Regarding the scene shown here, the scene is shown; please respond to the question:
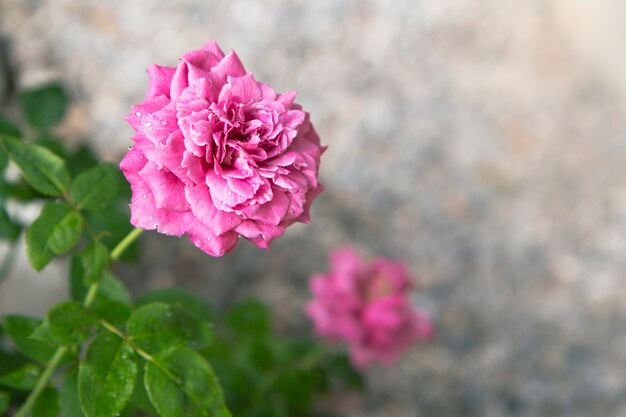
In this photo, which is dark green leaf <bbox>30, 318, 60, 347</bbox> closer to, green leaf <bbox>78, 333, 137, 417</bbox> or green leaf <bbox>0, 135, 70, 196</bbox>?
green leaf <bbox>78, 333, 137, 417</bbox>

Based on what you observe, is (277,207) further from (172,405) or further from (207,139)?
(172,405)

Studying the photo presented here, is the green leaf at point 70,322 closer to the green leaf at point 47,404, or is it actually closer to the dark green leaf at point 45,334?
the dark green leaf at point 45,334

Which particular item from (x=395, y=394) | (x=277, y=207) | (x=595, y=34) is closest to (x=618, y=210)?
(x=595, y=34)

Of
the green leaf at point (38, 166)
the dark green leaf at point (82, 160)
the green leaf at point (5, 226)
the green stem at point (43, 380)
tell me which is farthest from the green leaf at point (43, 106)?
the green stem at point (43, 380)

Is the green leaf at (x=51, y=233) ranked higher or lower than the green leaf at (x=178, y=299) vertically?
lower

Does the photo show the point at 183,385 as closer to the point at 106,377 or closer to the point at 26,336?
the point at 106,377

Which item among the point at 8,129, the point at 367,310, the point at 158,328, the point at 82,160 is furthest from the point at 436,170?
the point at 158,328

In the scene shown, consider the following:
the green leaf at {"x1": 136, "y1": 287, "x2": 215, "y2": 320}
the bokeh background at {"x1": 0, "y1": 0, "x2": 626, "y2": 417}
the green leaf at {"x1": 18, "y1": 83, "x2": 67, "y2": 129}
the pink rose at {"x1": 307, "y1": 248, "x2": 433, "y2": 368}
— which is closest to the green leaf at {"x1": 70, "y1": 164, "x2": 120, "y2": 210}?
the green leaf at {"x1": 136, "y1": 287, "x2": 215, "y2": 320}
